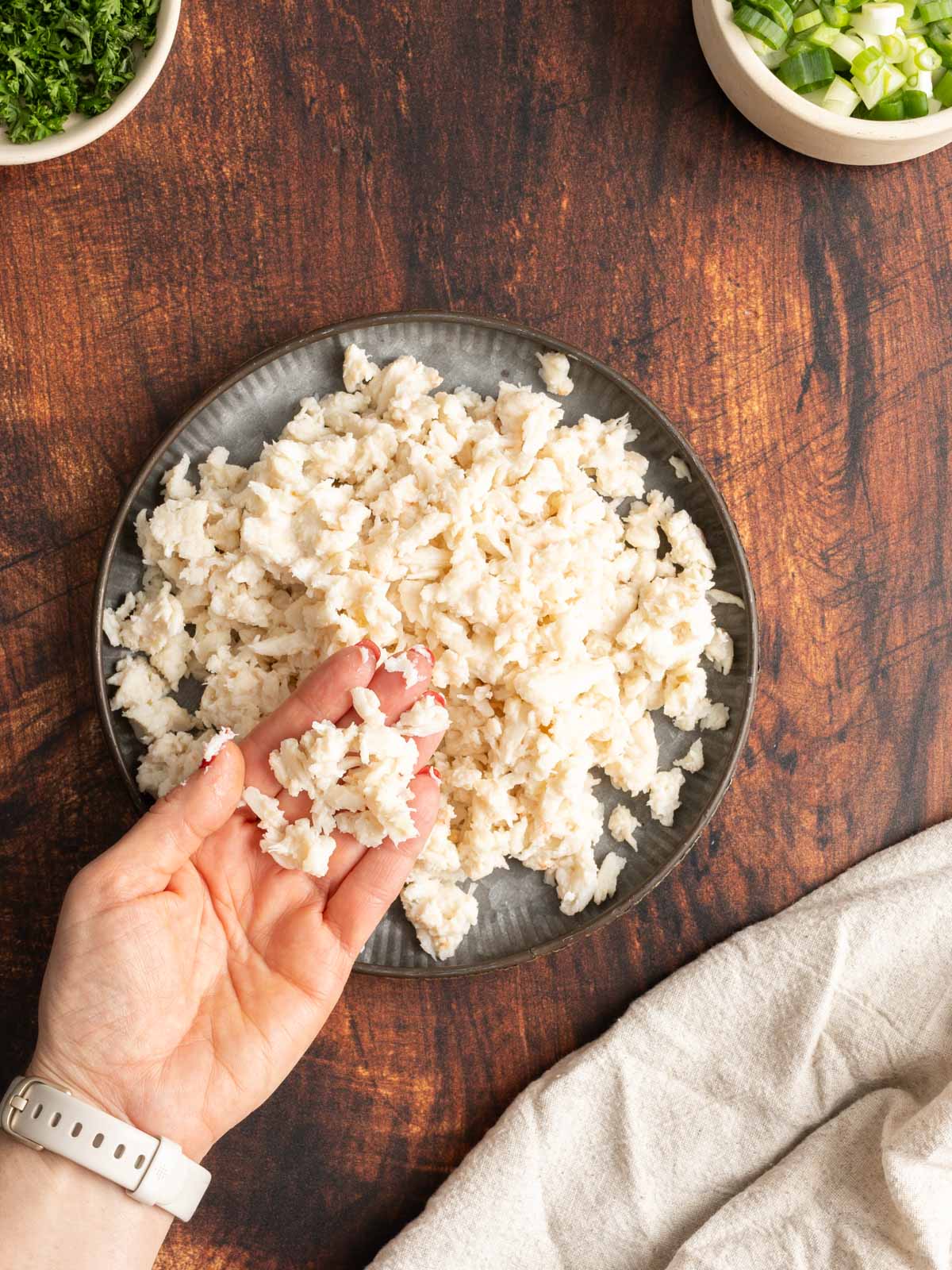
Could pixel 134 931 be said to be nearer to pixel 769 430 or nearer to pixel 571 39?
pixel 769 430

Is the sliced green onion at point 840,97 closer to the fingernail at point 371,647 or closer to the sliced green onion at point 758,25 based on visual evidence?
the sliced green onion at point 758,25

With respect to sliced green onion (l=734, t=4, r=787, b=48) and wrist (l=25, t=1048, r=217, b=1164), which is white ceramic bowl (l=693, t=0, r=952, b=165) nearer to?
sliced green onion (l=734, t=4, r=787, b=48)

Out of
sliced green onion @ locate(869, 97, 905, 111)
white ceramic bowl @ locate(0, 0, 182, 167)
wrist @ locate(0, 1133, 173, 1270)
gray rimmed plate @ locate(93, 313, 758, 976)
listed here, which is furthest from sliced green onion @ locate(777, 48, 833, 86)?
wrist @ locate(0, 1133, 173, 1270)

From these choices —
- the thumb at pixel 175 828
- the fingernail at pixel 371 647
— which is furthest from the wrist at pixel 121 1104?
the fingernail at pixel 371 647

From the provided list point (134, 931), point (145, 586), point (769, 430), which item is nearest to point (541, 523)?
point (769, 430)

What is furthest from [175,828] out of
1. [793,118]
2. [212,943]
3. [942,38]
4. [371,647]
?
[942,38]

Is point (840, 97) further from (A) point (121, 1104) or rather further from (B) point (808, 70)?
(A) point (121, 1104)
